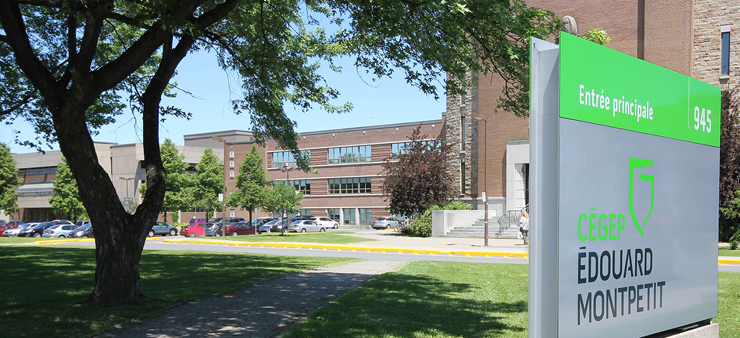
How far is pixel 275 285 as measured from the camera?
12.3 metres

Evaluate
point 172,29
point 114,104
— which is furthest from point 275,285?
point 114,104

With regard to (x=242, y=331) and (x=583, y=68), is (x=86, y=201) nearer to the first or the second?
(x=242, y=331)

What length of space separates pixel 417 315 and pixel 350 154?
59.4m

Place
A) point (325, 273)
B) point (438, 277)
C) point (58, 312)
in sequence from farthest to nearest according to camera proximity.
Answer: point (325, 273) → point (438, 277) → point (58, 312)

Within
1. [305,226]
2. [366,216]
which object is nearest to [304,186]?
[366,216]

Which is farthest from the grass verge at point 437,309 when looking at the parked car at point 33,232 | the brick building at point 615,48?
the parked car at point 33,232

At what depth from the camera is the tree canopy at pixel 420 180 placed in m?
38.6

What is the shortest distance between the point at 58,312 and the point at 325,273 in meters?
7.14

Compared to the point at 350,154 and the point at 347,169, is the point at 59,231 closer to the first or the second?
the point at 347,169

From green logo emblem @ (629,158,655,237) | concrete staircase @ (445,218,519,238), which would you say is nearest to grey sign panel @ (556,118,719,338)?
green logo emblem @ (629,158,655,237)

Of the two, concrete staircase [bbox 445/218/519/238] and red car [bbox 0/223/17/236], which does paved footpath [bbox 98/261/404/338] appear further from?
red car [bbox 0/223/17/236]

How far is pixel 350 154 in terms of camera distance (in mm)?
67750

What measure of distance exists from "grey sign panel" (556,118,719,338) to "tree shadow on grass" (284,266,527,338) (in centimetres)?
234

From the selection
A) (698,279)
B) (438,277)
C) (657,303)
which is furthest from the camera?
(438,277)
